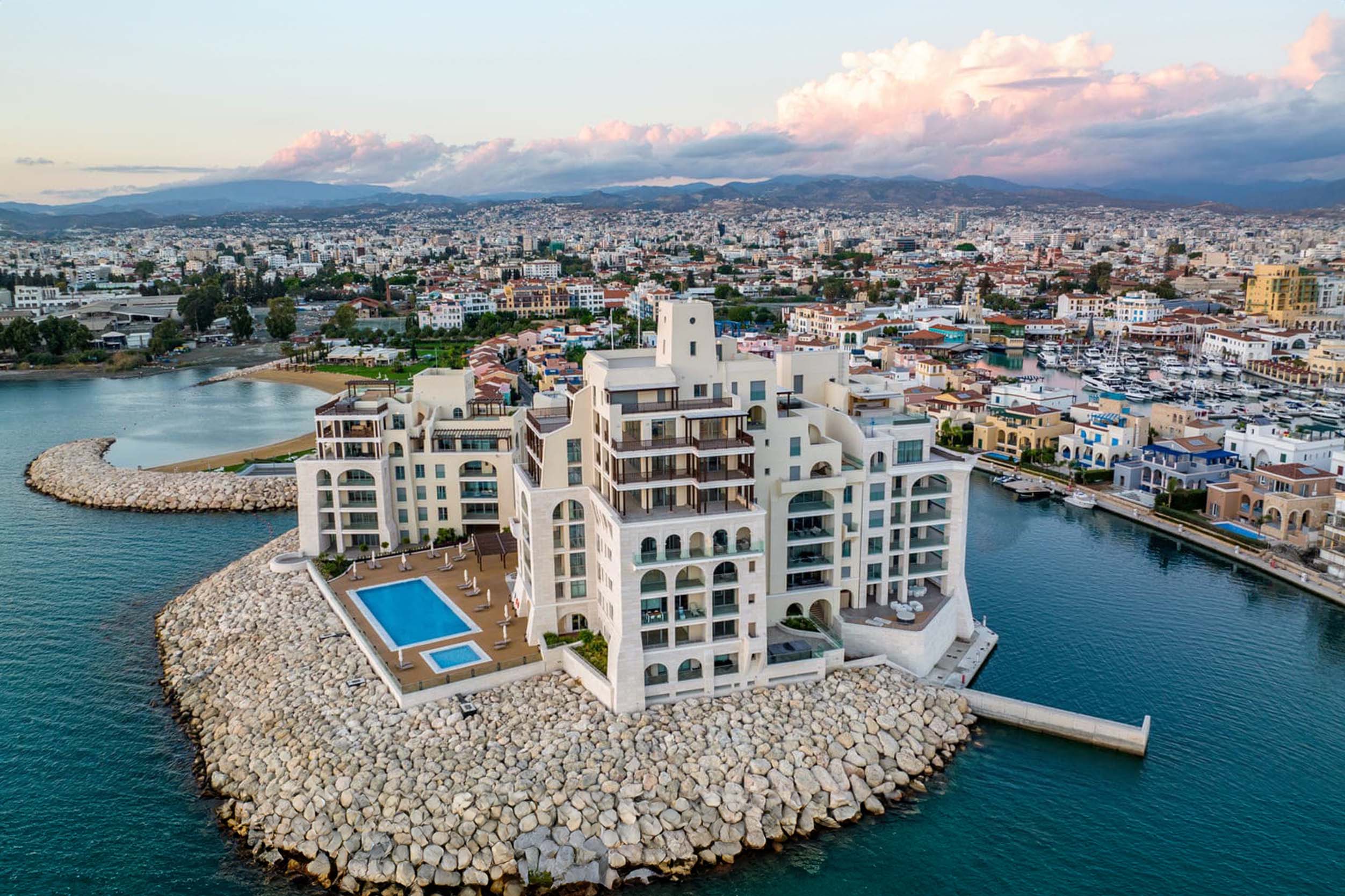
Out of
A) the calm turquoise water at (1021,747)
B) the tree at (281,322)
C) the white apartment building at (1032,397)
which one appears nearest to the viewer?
the calm turquoise water at (1021,747)

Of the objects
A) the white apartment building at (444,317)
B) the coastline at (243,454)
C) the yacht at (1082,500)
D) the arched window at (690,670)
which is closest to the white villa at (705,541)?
the arched window at (690,670)

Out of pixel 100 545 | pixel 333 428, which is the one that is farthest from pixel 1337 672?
pixel 100 545

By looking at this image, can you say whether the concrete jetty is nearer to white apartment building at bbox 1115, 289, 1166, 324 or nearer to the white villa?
the white villa

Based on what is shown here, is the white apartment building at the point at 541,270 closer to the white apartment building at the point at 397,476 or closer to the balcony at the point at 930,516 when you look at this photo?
the white apartment building at the point at 397,476

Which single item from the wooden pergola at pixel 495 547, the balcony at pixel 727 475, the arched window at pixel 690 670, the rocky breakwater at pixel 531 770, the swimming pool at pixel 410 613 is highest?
the balcony at pixel 727 475

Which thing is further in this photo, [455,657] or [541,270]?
[541,270]

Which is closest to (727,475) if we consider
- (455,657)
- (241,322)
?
(455,657)

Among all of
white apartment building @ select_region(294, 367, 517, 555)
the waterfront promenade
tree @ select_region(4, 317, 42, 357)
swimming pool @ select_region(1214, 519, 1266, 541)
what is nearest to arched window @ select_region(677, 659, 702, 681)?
white apartment building @ select_region(294, 367, 517, 555)

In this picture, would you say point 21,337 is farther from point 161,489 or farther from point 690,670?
point 690,670
